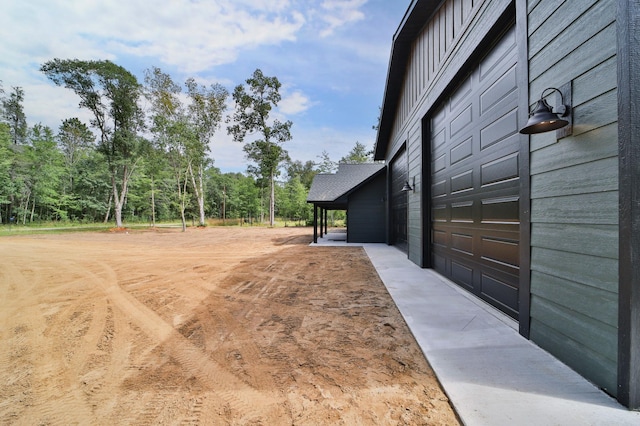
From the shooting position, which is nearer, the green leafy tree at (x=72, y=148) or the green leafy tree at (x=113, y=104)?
the green leafy tree at (x=113, y=104)

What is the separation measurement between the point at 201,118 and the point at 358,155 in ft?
64.0

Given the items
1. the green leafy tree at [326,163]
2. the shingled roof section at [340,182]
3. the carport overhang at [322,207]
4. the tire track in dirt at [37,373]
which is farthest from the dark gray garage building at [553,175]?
the green leafy tree at [326,163]

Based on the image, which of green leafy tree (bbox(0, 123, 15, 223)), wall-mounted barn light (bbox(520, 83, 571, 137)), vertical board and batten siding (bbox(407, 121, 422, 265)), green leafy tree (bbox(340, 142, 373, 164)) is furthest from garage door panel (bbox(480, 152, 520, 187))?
green leafy tree (bbox(340, 142, 373, 164))

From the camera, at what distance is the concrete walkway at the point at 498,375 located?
1.44m

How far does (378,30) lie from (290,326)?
912 centimetres

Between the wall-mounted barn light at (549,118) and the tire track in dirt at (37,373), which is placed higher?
the wall-mounted barn light at (549,118)

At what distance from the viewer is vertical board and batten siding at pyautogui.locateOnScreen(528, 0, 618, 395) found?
63.8 inches

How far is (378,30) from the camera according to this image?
809 cm

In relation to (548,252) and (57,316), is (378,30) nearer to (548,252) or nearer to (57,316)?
(548,252)

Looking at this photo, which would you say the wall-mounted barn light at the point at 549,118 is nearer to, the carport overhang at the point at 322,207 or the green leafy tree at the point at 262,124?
the carport overhang at the point at 322,207

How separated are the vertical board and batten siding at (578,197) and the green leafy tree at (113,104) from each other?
25.0 m

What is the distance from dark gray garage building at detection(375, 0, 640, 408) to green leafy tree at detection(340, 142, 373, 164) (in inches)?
1155

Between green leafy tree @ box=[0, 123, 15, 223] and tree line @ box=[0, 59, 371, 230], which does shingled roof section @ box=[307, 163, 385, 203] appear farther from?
green leafy tree @ box=[0, 123, 15, 223]

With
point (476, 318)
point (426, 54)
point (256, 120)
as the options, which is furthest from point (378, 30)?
point (256, 120)
